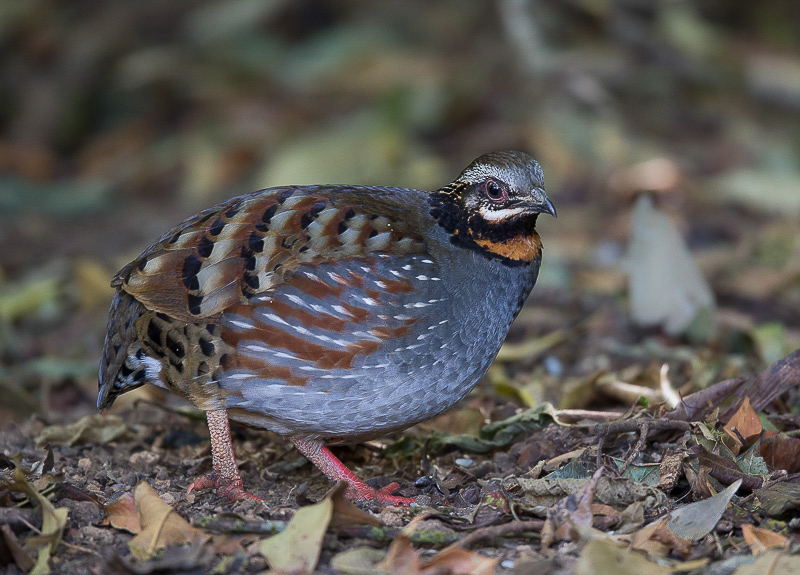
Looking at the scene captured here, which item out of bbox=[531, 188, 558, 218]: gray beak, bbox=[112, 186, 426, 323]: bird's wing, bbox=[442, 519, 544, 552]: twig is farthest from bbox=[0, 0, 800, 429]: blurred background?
bbox=[442, 519, 544, 552]: twig

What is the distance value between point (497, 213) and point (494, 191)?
0.34 ft

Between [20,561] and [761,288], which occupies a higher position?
[20,561]

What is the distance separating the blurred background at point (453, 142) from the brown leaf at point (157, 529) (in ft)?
7.31

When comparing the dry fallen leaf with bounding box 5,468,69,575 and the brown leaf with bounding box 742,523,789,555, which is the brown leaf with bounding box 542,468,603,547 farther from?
the dry fallen leaf with bounding box 5,468,69,575

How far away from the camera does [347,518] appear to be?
379cm

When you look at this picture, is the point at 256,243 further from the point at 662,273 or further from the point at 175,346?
the point at 662,273

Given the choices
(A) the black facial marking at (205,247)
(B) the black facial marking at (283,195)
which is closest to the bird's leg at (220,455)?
(A) the black facial marking at (205,247)

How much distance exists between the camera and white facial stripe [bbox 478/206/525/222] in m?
4.64

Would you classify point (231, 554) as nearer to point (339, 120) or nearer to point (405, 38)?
point (339, 120)

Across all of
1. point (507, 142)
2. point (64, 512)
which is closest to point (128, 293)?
point (64, 512)

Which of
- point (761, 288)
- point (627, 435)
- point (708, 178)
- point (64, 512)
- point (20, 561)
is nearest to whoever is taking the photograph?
point (20, 561)

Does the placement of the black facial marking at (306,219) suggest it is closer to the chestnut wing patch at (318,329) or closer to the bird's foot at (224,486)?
the chestnut wing patch at (318,329)

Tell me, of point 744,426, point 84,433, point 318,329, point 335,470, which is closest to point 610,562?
point 744,426

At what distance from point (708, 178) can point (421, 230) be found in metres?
6.02
